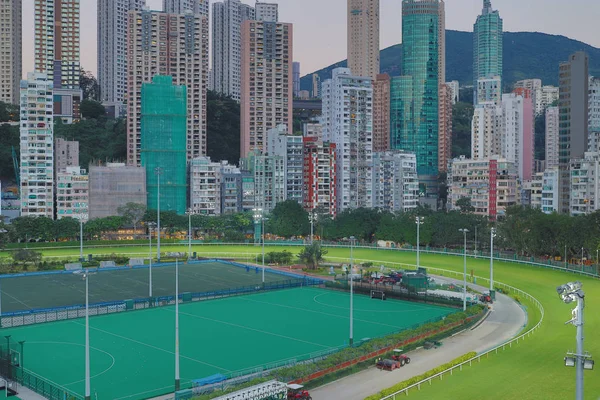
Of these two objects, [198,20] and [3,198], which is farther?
[198,20]

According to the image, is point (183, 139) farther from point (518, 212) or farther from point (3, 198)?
point (518, 212)

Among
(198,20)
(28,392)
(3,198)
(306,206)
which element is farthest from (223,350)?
(198,20)

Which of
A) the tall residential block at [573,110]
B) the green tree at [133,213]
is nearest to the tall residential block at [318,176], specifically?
the green tree at [133,213]

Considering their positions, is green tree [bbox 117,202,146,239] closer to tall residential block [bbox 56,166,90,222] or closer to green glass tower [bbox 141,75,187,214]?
tall residential block [bbox 56,166,90,222]

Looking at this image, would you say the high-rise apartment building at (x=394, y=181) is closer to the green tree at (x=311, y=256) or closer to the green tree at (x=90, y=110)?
the green tree at (x=311, y=256)

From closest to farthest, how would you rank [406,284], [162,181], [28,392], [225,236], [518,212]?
[28,392]
[406,284]
[518,212]
[225,236]
[162,181]

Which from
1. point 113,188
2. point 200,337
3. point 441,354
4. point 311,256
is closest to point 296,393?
point 441,354

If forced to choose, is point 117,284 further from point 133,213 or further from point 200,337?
point 133,213
